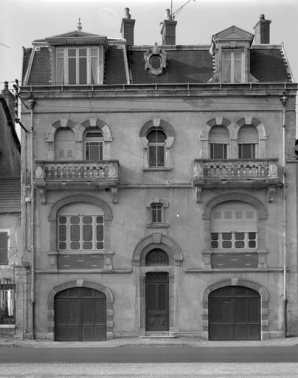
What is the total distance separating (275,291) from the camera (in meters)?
35.8

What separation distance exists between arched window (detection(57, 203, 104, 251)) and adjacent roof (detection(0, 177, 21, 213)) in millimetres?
2170

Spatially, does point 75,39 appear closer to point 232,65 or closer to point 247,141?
point 232,65

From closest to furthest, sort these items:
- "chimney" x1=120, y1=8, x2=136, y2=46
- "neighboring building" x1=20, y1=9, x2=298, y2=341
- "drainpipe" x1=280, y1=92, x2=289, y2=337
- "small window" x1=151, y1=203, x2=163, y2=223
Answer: "drainpipe" x1=280, y1=92, x2=289, y2=337 < "neighboring building" x1=20, y1=9, x2=298, y2=341 < "small window" x1=151, y1=203, x2=163, y2=223 < "chimney" x1=120, y1=8, x2=136, y2=46

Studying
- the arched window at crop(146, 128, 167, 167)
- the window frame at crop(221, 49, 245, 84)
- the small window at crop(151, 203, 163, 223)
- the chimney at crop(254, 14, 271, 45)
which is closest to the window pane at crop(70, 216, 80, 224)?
the small window at crop(151, 203, 163, 223)

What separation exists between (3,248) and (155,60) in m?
11.3

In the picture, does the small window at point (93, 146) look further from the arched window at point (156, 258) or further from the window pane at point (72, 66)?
the arched window at point (156, 258)

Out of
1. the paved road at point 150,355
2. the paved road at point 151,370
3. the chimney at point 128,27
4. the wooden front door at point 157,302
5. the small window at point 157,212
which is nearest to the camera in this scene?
the paved road at point 151,370

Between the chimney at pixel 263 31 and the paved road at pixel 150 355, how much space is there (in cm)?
1564

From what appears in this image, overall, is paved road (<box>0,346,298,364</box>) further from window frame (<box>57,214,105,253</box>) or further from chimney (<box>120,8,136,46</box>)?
chimney (<box>120,8,136,46</box>)

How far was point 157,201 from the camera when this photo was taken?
35.9 m

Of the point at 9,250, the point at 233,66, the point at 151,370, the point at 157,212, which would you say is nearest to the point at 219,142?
the point at 233,66

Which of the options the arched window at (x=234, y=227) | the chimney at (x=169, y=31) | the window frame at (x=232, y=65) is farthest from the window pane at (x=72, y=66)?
the arched window at (x=234, y=227)

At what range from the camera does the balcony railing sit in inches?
1391

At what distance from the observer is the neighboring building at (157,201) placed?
35656 millimetres
